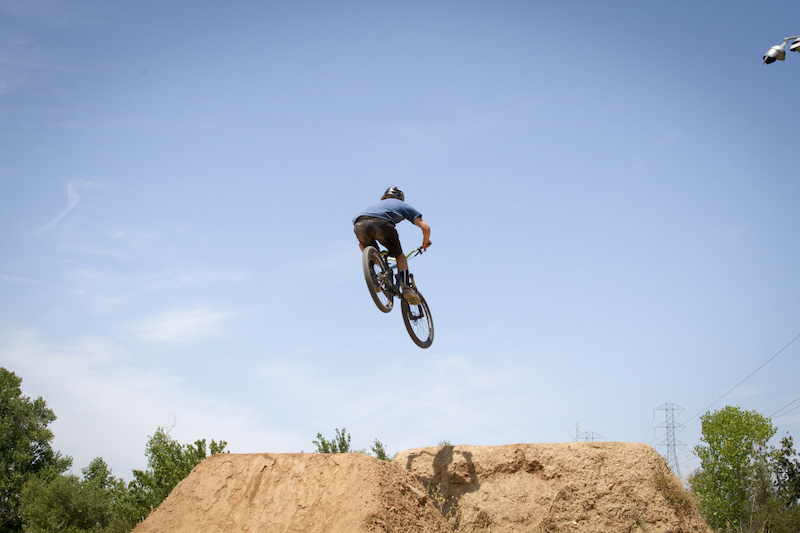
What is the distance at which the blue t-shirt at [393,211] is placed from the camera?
11602mm

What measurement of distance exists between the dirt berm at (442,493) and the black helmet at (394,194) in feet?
16.6

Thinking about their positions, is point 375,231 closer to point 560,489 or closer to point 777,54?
point 560,489

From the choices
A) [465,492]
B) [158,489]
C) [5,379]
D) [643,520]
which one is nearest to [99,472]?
[5,379]

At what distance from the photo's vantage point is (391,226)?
1166 centimetres

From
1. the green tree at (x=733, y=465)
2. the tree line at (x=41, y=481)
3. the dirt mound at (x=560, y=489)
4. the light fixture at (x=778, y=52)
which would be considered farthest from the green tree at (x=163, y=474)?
the green tree at (x=733, y=465)

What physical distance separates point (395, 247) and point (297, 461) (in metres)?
4.49

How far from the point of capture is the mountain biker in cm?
1155

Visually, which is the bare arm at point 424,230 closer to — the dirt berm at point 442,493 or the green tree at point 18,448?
the dirt berm at point 442,493

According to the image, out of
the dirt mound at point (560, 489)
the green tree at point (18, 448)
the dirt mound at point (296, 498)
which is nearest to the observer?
the dirt mound at point (296, 498)

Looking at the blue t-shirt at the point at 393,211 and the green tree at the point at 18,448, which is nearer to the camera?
the blue t-shirt at the point at 393,211

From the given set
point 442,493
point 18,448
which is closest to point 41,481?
point 18,448

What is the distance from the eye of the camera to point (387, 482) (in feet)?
33.8

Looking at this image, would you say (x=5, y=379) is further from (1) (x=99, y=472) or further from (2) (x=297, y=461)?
(2) (x=297, y=461)

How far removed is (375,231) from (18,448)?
4212cm
